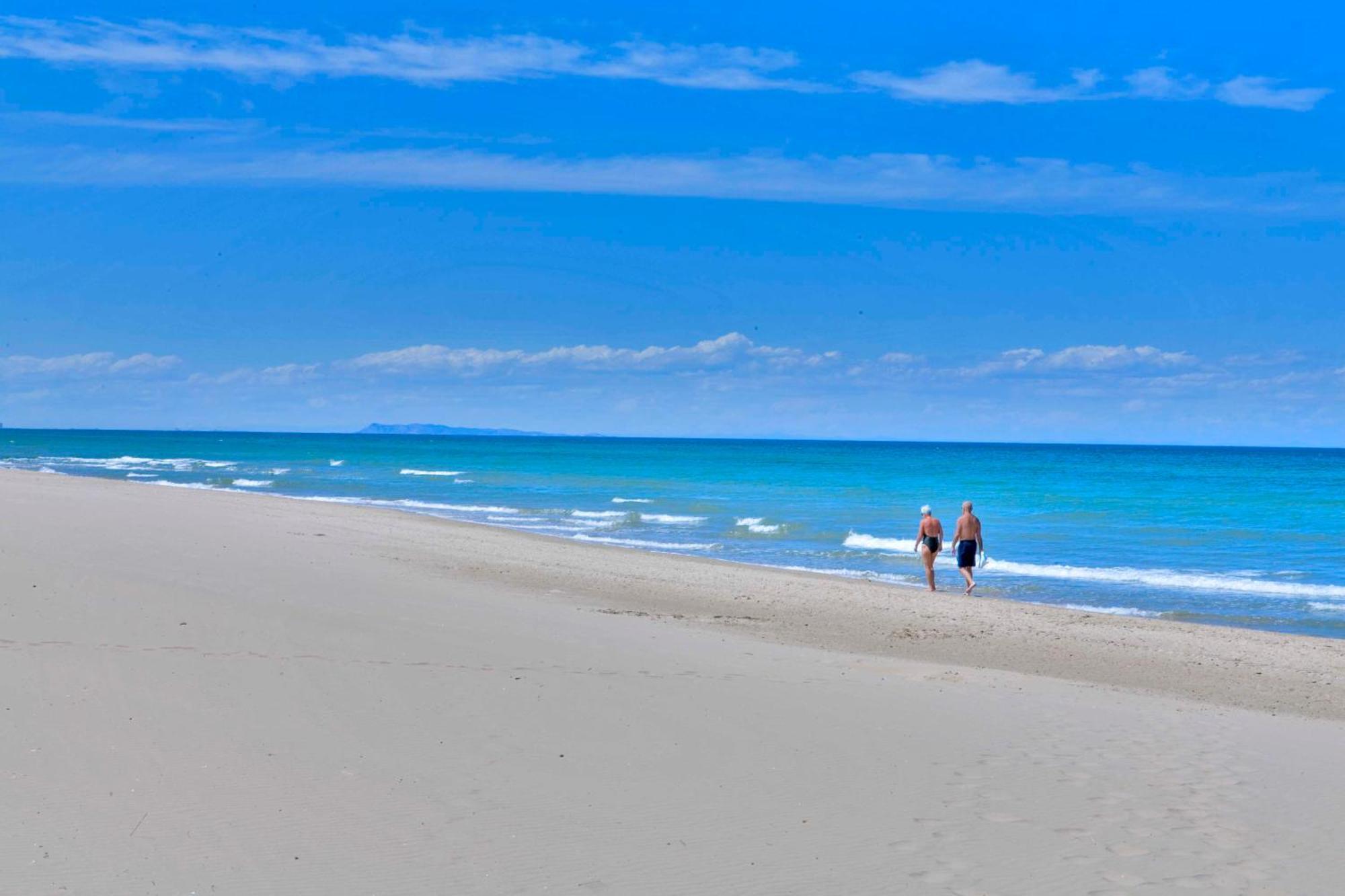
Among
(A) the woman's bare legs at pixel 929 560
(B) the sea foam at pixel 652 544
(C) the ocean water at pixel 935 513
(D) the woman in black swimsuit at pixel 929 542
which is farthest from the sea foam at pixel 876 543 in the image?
(A) the woman's bare legs at pixel 929 560

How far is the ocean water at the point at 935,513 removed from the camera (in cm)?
2047

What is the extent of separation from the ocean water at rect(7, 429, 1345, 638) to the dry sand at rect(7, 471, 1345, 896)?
6.59 m

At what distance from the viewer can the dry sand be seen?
5.20m

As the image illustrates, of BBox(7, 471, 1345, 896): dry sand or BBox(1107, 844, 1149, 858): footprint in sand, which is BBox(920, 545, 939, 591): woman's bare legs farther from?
BBox(1107, 844, 1149, 858): footprint in sand

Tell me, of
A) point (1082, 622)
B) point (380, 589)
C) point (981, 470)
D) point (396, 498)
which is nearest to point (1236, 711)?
point (1082, 622)

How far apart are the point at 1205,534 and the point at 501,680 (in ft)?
92.3

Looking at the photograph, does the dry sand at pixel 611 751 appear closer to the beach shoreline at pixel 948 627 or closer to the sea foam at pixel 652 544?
the beach shoreline at pixel 948 627

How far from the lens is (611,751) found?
22.9 feet

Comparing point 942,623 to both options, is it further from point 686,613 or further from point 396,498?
point 396,498

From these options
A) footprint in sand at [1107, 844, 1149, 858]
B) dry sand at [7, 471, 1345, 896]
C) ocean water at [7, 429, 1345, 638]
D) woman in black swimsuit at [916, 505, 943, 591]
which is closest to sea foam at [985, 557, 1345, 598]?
ocean water at [7, 429, 1345, 638]

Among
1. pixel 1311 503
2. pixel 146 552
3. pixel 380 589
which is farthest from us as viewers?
pixel 1311 503

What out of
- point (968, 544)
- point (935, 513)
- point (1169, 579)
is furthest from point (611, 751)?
point (935, 513)

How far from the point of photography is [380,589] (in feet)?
45.7

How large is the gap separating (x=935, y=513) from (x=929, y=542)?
2525cm
